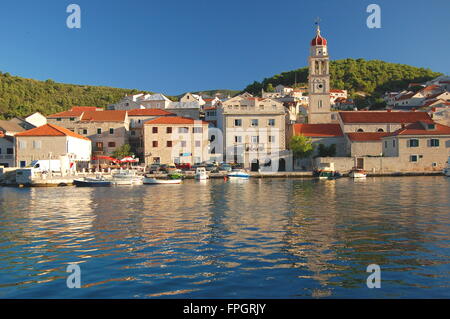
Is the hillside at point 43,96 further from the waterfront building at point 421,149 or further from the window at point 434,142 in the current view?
the window at point 434,142

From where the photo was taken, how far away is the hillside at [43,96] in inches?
4104

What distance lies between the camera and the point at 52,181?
4825cm

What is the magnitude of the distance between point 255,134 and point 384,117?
2135cm

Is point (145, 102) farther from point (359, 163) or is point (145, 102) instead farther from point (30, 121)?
point (359, 163)

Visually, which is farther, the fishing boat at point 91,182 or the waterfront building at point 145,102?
the waterfront building at point 145,102

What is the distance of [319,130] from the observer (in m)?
68.1

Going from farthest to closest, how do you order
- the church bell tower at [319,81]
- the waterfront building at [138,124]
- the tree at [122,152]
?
the church bell tower at [319,81] → the waterfront building at [138,124] → the tree at [122,152]

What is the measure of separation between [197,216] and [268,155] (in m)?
44.9

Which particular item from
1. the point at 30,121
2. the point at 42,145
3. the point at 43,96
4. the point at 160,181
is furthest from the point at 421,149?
the point at 43,96

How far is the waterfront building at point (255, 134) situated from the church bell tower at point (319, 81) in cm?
1085

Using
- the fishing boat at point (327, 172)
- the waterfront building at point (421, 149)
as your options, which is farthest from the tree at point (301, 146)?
the waterfront building at point (421, 149)

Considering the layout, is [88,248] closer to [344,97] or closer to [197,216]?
[197,216]

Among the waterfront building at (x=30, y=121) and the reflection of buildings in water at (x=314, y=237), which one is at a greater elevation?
the waterfront building at (x=30, y=121)
